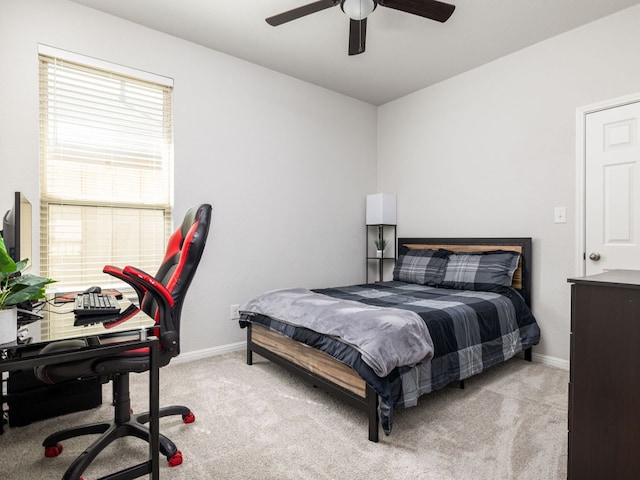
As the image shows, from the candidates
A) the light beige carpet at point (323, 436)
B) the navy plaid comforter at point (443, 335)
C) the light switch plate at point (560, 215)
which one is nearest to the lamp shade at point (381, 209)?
the navy plaid comforter at point (443, 335)

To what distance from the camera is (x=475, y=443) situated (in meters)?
1.82

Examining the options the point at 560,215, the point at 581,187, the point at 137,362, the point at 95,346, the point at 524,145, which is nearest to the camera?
the point at 95,346

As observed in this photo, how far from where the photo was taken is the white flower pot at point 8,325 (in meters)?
1.06

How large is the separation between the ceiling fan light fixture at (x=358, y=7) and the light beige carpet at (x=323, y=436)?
236 centimetres

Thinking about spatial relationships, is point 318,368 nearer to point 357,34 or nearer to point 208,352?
point 208,352

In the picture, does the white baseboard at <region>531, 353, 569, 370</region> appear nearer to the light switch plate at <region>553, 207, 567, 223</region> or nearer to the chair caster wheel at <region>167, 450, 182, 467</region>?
the light switch plate at <region>553, 207, 567, 223</region>

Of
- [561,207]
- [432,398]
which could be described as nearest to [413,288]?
[432,398]

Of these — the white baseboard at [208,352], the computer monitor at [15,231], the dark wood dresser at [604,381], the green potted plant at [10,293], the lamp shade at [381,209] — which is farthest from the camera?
the lamp shade at [381,209]

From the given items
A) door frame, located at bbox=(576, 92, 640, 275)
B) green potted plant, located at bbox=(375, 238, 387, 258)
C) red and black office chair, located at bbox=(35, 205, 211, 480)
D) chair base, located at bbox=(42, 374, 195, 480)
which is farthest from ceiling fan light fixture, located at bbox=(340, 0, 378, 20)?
green potted plant, located at bbox=(375, 238, 387, 258)

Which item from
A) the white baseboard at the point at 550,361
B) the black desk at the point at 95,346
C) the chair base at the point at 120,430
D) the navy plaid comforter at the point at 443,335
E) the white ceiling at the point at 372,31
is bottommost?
the white baseboard at the point at 550,361

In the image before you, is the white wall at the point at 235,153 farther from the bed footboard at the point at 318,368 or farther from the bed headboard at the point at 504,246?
the bed headboard at the point at 504,246

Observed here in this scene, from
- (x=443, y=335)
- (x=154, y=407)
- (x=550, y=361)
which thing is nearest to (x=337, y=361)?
(x=443, y=335)

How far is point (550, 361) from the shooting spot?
2.96 meters

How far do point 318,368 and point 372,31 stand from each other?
2.55 m
